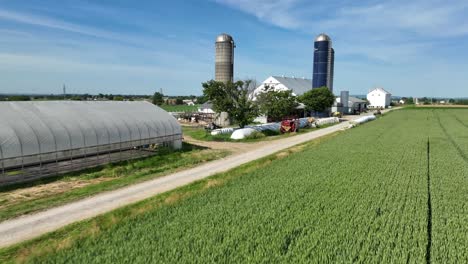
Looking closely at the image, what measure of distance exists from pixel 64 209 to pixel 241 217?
9.14 m

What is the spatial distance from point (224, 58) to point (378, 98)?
118351 millimetres

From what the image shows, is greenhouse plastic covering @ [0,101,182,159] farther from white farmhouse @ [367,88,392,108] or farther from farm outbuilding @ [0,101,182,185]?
white farmhouse @ [367,88,392,108]

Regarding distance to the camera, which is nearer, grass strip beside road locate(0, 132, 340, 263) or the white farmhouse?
grass strip beside road locate(0, 132, 340, 263)

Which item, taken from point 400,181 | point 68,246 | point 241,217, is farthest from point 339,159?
point 68,246

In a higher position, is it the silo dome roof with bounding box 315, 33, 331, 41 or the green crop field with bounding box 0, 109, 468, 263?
the silo dome roof with bounding box 315, 33, 331, 41

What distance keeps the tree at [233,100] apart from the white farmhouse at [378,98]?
407 feet

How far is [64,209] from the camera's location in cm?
1498

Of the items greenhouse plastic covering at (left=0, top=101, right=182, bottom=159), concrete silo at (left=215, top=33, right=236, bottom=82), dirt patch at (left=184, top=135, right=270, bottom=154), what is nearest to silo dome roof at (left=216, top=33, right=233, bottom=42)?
concrete silo at (left=215, top=33, right=236, bottom=82)

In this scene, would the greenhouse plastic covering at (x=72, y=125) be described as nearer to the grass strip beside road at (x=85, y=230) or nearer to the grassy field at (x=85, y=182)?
the grassy field at (x=85, y=182)

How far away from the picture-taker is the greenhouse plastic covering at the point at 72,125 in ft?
63.5

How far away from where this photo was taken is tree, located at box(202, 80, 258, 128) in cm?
4138

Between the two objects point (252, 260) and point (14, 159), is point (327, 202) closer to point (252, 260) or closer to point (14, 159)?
point (252, 260)

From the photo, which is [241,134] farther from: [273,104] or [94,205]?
[94,205]

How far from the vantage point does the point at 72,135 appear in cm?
2202
